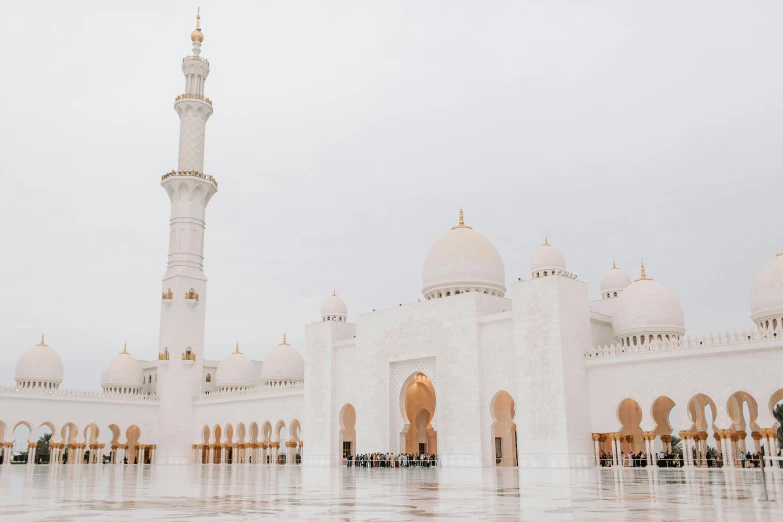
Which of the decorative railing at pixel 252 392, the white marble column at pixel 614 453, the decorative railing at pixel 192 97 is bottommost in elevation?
the white marble column at pixel 614 453

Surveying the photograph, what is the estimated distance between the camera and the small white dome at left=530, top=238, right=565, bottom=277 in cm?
2920

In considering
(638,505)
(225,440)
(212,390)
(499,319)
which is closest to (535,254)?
(499,319)

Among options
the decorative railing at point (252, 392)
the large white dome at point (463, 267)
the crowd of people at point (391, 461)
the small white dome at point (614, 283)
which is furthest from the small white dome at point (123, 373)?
the small white dome at point (614, 283)

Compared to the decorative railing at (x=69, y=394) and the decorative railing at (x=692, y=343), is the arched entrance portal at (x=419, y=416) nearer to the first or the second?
the decorative railing at (x=692, y=343)

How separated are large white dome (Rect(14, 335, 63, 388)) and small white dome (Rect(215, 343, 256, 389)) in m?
Answer: 7.91

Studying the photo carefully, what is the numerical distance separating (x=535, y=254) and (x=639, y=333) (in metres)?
7.01

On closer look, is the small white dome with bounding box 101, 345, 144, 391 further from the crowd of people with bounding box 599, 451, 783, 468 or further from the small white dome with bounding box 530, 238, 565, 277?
the crowd of people with bounding box 599, 451, 783, 468

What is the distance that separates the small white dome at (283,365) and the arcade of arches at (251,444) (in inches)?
116

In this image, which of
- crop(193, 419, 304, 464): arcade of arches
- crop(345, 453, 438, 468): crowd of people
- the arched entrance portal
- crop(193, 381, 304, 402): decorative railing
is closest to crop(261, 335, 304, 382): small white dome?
crop(193, 381, 304, 402): decorative railing

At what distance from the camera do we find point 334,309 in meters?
34.4

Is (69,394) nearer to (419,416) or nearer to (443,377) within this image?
(419,416)

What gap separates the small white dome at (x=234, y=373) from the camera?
124 ft

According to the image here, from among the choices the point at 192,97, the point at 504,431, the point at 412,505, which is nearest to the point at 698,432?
the point at 504,431

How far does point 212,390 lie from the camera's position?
40.2 meters
